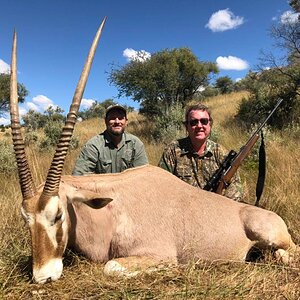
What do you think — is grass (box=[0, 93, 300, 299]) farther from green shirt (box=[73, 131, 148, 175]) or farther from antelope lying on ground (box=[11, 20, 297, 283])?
green shirt (box=[73, 131, 148, 175])

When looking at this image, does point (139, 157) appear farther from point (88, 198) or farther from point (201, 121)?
point (88, 198)

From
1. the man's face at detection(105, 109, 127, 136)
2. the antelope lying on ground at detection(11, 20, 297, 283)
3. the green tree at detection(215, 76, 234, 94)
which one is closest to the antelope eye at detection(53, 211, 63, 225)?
the antelope lying on ground at detection(11, 20, 297, 283)

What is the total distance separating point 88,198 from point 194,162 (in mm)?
1975

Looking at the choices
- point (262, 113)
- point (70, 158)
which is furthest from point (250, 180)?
point (262, 113)

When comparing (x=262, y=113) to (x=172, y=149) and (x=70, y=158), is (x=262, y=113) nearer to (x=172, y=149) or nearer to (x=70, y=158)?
(x=70, y=158)

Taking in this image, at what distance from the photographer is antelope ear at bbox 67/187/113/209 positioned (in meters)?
3.00

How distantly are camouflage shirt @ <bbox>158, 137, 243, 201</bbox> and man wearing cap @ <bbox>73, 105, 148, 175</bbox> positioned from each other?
34.6 inches

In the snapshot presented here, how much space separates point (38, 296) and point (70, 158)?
651 cm

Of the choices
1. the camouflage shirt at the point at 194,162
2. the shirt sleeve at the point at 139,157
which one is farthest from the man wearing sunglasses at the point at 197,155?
the shirt sleeve at the point at 139,157

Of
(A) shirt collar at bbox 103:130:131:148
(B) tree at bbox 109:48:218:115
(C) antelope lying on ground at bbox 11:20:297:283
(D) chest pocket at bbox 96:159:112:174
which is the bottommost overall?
(C) antelope lying on ground at bbox 11:20:297:283

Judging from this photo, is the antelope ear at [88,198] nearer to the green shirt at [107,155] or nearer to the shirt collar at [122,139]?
the green shirt at [107,155]

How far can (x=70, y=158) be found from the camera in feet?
29.5

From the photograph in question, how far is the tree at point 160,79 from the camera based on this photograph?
18.6 m

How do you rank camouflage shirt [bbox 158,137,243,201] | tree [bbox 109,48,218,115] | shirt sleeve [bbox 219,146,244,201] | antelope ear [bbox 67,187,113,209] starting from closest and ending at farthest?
antelope ear [bbox 67,187,113,209] → shirt sleeve [bbox 219,146,244,201] → camouflage shirt [bbox 158,137,243,201] → tree [bbox 109,48,218,115]
